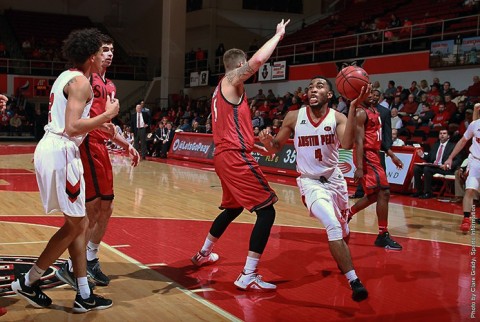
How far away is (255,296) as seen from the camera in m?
4.65

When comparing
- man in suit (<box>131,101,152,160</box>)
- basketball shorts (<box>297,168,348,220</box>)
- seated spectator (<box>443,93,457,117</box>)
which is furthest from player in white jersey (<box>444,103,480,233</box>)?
man in suit (<box>131,101,152,160</box>)

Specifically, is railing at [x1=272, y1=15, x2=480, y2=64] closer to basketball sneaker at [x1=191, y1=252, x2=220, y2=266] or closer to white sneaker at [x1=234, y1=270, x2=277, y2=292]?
basketball sneaker at [x1=191, y1=252, x2=220, y2=266]

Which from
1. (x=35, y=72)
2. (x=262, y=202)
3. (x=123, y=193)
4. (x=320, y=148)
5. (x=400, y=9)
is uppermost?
(x=400, y=9)

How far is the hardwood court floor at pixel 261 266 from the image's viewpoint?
14.0 ft

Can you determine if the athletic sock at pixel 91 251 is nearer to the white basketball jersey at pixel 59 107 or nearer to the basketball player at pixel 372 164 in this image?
the white basketball jersey at pixel 59 107

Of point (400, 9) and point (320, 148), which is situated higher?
point (400, 9)

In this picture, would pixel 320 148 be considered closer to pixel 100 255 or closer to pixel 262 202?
pixel 262 202

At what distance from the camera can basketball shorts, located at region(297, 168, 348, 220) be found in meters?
5.02

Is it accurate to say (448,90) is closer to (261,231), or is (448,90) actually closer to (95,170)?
(261,231)

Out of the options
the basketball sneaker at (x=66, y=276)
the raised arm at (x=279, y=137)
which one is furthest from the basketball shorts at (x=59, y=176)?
the raised arm at (x=279, y=137)

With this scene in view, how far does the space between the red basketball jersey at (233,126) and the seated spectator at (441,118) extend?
10036mm

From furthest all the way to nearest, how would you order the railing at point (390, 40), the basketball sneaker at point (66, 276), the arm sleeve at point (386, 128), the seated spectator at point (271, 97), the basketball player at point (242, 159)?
A: 1. the seated spectator at point (271, 97)
2. the railing at point (390, 40)
3. the arm sleeve at point (386, 128)
4. the basketball player at point (242, 159)
5. the basketball sneaker at point (66, 276)

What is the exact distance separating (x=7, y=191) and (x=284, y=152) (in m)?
7.03

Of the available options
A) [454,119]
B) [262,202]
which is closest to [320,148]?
[262,202]
